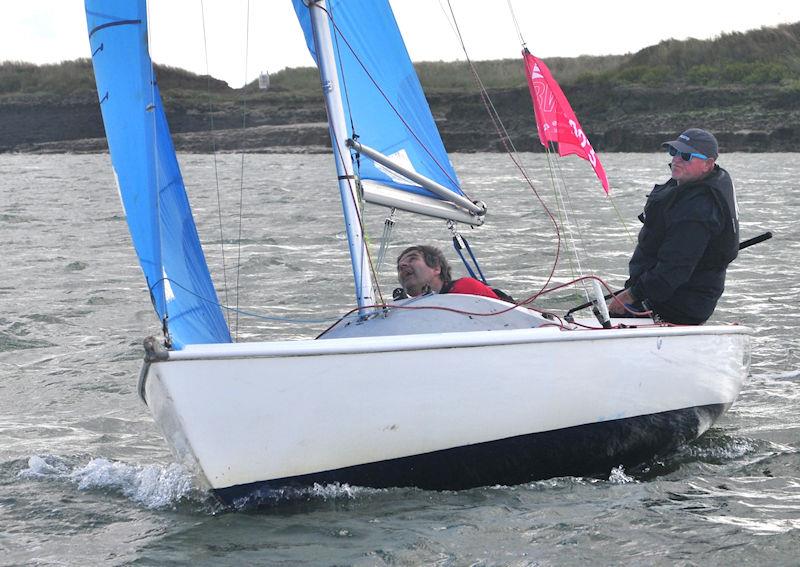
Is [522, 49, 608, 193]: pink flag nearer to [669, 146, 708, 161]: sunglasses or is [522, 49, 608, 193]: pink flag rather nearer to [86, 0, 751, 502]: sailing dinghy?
[669, 146, 708, 161]: sunglasses

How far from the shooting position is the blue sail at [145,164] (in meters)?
4.18

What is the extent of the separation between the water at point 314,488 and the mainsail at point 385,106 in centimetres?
150

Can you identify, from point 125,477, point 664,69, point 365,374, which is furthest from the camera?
point 664,69

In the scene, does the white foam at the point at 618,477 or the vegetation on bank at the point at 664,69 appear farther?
the vegetation on bank at the point at 664,69

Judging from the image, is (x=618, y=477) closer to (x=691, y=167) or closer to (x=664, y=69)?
(x=691, y=167)

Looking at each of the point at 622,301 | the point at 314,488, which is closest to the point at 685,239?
the point at 622,301

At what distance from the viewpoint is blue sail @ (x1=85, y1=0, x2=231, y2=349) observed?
418cm

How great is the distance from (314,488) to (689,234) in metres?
1.94

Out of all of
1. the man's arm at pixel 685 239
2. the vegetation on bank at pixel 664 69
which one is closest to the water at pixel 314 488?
the man's arm at pixel 685 239

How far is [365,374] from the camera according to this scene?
4.07 meters

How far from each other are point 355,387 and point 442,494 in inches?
25.2

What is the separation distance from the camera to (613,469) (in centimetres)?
487

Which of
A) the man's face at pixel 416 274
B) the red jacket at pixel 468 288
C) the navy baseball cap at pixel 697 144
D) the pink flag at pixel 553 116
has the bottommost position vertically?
the red jacket at pixel 468 288

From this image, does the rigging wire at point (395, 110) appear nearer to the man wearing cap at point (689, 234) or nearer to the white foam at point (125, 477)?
the man wearing cap at point (689, 234)
